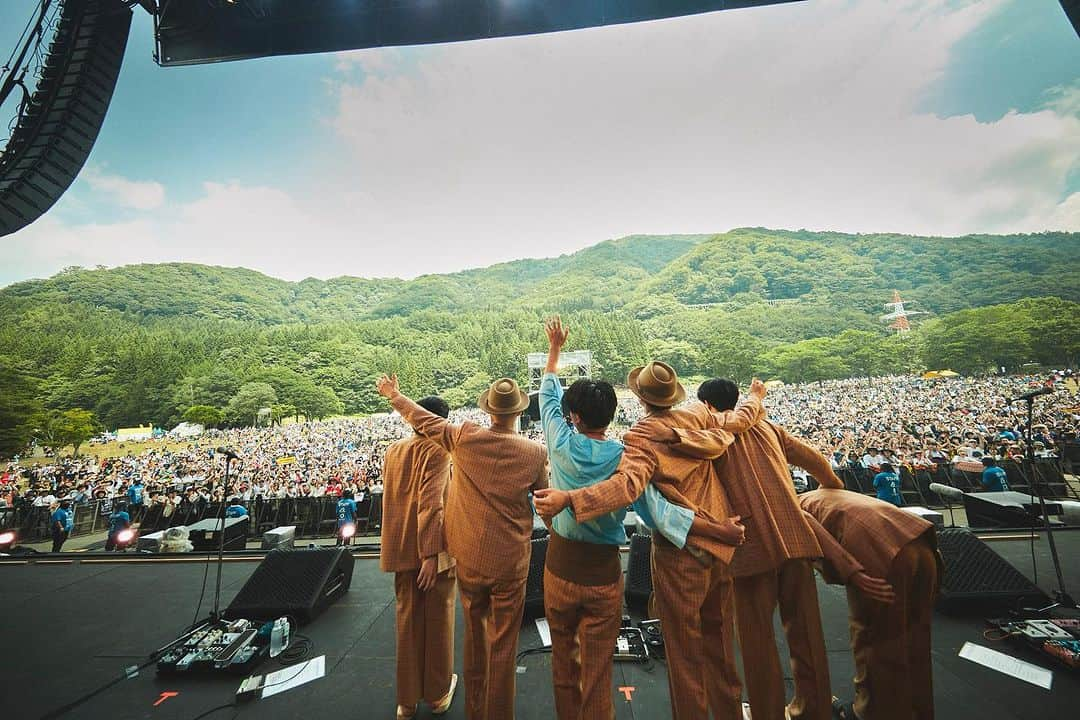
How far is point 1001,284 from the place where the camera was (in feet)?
181

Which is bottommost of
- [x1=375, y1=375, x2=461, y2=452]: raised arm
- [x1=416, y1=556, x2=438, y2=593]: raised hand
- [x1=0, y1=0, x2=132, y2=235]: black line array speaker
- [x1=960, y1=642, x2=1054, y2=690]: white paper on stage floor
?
[x1=960, y1=642, x2=1054, y2=690]: white paper on stage floor

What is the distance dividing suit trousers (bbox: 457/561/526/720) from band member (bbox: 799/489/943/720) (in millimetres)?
1466

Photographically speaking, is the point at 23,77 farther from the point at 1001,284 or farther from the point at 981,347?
the point at 1001,284

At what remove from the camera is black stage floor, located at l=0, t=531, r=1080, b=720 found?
2295 mm

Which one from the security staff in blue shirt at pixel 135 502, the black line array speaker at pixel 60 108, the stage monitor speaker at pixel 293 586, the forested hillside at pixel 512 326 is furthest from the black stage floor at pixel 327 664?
the forested hillside at pixel 512 326

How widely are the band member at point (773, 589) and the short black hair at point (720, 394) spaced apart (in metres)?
0.33

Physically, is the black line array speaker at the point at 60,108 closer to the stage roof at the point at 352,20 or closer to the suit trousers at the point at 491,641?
the stage roof at the point at 352,20

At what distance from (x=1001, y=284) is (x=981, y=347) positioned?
67.7 ft

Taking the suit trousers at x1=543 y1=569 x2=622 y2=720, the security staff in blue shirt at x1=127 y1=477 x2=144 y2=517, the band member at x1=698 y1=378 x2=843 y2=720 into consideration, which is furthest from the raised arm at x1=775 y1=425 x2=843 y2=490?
the security staff in blue shirt at x1=127 y1=477 x2=144 y2=517

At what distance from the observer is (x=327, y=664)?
111 inches

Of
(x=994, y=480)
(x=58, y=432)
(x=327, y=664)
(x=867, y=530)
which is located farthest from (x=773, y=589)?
(x=58, y=432)

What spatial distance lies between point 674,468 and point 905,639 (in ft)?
3.95

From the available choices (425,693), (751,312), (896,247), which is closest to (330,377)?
(425,693)

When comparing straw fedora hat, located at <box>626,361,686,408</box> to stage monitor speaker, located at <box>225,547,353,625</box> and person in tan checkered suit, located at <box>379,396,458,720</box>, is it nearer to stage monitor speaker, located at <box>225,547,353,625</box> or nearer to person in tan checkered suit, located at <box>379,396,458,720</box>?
person in tan checkered suit, located at <box>379,396,458,720</box>
